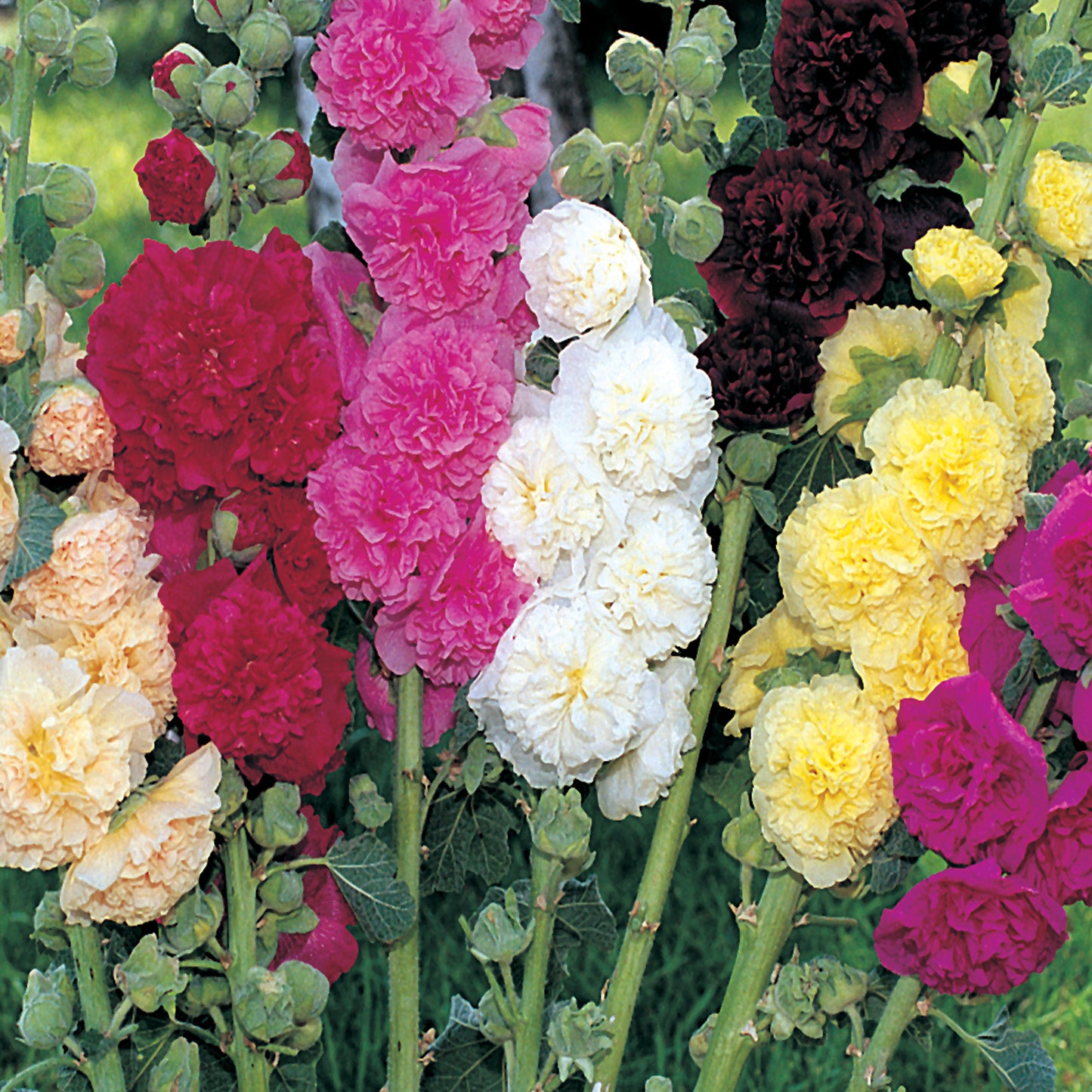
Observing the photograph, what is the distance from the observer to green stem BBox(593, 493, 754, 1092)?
3.93 feet

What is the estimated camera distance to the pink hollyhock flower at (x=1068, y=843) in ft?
3.34

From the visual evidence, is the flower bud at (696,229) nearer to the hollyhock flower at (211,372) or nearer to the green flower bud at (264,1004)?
the hollyhock flower at (211,372)

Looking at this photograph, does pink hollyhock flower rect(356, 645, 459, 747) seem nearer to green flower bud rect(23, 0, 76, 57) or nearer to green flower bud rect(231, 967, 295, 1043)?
green flower bud rect(231, 967, 295, 1043)

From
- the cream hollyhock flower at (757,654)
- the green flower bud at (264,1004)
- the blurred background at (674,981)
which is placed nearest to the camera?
the green flower bud at (264,1004)

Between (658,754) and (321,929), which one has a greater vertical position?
(658,754)

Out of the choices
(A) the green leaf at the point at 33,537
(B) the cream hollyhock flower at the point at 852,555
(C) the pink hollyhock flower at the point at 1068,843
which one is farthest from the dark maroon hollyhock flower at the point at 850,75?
(A) the green leaf at the point at 33,537

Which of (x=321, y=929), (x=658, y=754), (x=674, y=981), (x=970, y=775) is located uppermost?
(x=970, y=775)

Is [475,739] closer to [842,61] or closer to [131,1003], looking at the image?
[131,1003]

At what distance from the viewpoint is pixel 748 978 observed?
1.20 metres

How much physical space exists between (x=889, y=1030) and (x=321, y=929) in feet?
1.56

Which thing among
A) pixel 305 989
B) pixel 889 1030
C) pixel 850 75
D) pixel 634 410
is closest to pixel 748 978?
pixel 889 1030

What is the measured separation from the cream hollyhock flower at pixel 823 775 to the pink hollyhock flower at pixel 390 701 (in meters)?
0.27

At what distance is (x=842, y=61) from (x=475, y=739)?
23.2 inches

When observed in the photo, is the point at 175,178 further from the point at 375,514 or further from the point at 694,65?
the point at 694,65
